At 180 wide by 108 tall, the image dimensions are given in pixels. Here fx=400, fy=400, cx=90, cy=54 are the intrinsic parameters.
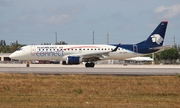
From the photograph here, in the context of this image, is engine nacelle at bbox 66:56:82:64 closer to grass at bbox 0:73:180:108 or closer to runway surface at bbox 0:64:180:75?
runway surface at bbox 0:64:180:75

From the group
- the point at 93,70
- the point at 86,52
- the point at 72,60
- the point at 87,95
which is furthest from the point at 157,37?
the point at 87,95

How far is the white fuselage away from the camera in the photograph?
5328 centimetres

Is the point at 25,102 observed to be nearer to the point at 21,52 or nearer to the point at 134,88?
the point at 134,88

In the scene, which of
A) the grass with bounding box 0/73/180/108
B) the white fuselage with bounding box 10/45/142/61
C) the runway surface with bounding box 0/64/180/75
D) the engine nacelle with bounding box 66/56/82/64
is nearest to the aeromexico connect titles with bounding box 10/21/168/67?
the white fuselage with bounding box 10/45/142/61

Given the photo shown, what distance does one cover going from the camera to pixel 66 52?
53.3 m

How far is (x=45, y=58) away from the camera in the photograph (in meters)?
53.8

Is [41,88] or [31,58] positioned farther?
[31,58]

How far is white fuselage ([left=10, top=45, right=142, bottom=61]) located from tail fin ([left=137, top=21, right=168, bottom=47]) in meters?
2.68

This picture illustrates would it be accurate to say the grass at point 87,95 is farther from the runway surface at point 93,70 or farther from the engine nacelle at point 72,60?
the engine nacelle at point 72,60

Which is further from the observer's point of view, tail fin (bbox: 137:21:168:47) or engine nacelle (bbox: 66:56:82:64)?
tail fin (bbox: 137:21:168:47)

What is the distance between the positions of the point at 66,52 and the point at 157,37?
13.1 m

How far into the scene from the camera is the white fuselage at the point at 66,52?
53.3m

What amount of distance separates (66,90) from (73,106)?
559 cm

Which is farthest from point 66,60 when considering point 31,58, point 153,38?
point 153,38
